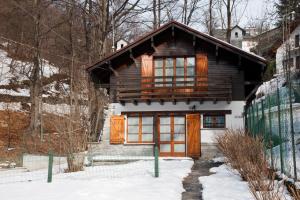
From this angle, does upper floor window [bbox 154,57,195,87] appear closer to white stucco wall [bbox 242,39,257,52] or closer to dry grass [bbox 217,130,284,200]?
dry grass [bbox 217,130,284,200]

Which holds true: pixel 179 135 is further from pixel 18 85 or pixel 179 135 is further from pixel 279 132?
pixel 18 85

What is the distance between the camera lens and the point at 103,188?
10.9 meters

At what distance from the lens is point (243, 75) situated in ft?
70.2

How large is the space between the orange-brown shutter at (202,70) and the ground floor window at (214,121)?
146 cm

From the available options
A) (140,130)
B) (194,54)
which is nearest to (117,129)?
(140,130)

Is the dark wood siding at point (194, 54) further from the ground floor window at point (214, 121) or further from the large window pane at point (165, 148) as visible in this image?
the large window pane at point (165, 148)

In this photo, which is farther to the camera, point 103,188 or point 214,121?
→ point 214,121

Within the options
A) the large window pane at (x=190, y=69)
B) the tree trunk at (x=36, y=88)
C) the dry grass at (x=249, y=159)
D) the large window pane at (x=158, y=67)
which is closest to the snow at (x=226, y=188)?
the dry grass at (x=249, y=159)

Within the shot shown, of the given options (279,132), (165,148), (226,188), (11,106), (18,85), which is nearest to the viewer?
(226,188)

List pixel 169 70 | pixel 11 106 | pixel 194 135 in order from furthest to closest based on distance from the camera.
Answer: pixel 11 106, pixel 169 70, pixel 194 135

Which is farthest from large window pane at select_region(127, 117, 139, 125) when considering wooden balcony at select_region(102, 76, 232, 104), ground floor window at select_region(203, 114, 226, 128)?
ground floor window at select_region(203, 114, 226, 128)

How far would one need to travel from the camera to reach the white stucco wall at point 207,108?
2072cm

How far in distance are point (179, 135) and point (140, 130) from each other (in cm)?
199

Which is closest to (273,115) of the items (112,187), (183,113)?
(112,187)
